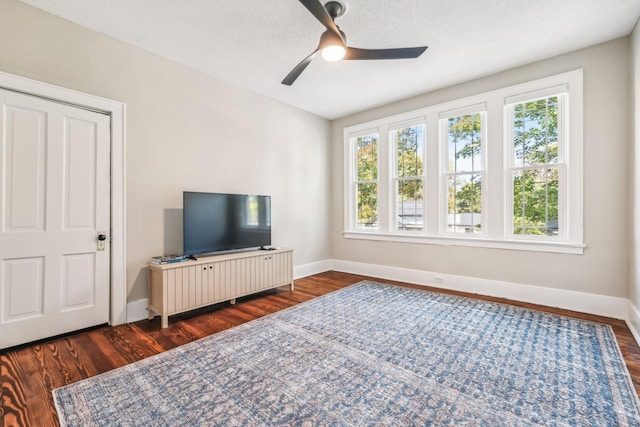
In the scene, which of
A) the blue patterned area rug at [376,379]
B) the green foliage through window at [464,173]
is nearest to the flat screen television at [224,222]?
the blue patterned area rug at [376,379]

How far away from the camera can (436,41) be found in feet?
9.78

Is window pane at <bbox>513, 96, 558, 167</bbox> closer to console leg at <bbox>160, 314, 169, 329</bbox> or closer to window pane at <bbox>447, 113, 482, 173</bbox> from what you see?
window pane at <bbox>447, 113, 482, 173</bbox>

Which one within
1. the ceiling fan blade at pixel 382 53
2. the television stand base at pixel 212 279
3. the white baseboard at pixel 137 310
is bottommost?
the white baseboard at pixel 137 310

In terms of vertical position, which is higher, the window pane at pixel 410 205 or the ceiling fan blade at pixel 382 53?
the ceiling fan blade at pixel 382 53

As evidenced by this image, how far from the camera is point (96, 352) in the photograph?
2.35 metres

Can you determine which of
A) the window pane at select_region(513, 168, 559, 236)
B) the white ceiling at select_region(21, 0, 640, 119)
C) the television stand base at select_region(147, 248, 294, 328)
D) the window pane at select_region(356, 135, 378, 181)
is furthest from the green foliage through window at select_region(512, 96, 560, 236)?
the television stand base at select_region(147, 248, 294, 328)

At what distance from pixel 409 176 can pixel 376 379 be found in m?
3.40

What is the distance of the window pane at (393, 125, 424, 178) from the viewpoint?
4559 mm

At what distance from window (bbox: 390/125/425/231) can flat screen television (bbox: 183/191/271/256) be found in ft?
7.13

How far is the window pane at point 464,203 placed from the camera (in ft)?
13.1

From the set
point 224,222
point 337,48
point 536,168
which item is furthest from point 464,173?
point 224,222

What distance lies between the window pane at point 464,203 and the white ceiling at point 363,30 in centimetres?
141

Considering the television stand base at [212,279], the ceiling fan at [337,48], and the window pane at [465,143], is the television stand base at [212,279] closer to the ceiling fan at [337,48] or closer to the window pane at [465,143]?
the ceiling fan at [337,48]

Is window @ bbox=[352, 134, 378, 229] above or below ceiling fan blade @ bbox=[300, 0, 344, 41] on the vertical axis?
below
